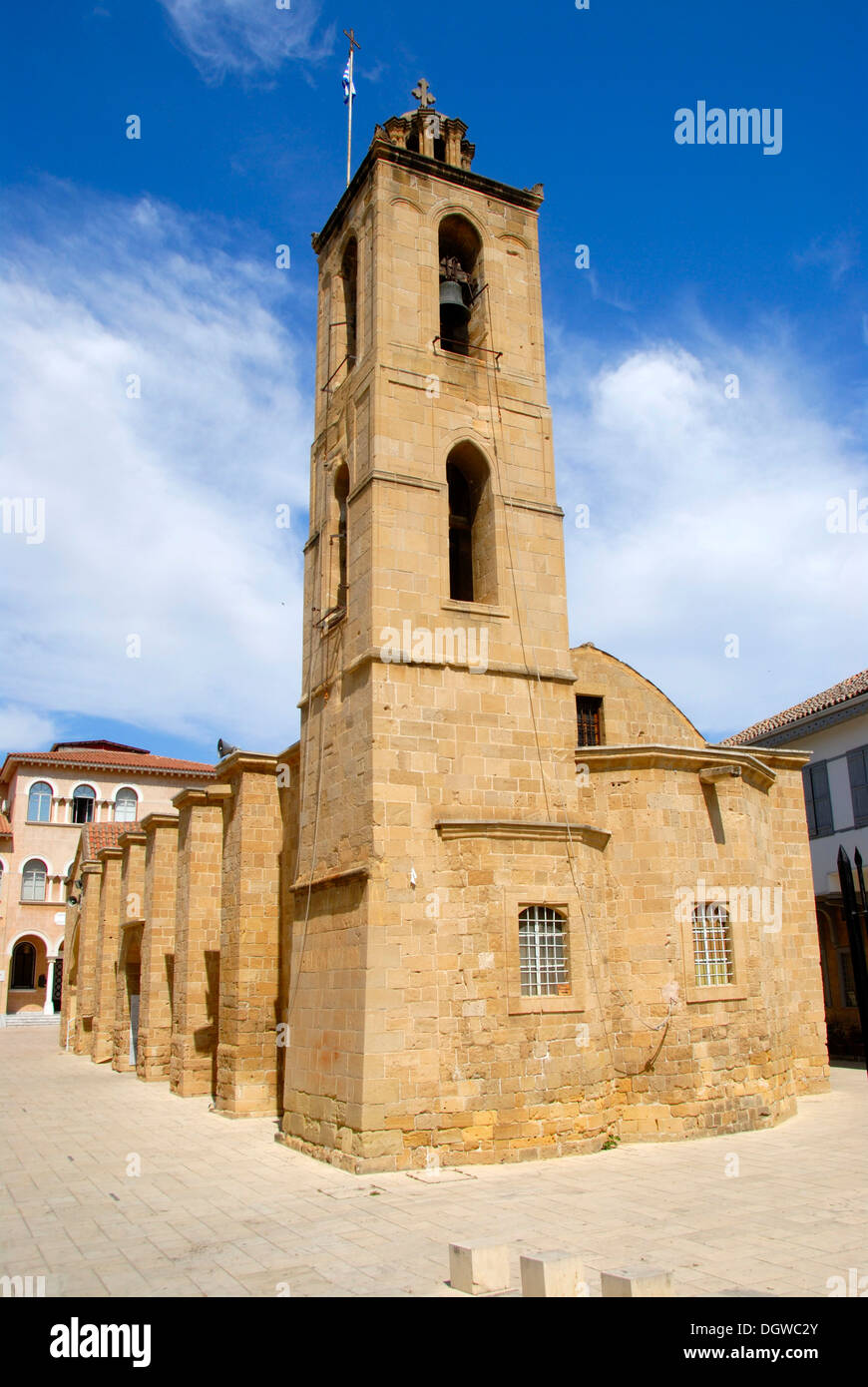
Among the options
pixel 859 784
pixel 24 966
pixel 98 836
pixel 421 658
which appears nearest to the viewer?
pixel 421 658

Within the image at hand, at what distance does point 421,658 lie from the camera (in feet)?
44.9

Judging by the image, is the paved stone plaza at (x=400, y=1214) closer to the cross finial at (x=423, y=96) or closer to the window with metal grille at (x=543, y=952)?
the window with metal grille at (x=543, y=952)

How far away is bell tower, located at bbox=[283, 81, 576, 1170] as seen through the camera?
40.5ft

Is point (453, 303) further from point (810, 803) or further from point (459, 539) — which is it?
point (810, 803)

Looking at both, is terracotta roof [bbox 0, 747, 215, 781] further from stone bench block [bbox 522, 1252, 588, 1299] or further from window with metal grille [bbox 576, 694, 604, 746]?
stone bench block [bbox 522, 1252, 588, 1299]

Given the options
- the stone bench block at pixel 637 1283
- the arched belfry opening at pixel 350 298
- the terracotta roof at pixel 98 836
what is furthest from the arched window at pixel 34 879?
the stone bench block at pixel 637 1283

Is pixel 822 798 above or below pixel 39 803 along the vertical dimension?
below

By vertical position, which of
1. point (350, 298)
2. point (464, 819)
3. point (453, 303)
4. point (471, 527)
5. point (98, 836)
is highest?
point (350, 298)

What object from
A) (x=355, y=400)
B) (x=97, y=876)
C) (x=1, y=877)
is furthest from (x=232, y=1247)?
(x=1, y=877)

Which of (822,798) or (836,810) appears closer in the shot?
(836,810)

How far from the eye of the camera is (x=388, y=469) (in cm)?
1427

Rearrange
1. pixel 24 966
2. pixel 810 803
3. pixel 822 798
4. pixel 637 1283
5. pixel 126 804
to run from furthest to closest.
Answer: pixel 126 804, pixel 24 966, pixel 810 803, pixel 822 798, pixel 637 1283

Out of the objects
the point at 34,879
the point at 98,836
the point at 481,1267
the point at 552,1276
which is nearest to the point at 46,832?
the point at 34,879

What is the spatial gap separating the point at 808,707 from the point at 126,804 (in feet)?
119
